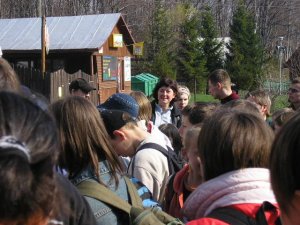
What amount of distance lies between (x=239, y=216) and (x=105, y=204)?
0.67 m

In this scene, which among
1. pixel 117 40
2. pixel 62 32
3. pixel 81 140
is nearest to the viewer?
pixel 81 140

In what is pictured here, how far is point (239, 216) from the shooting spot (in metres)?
2.05

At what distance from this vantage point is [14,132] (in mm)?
1337

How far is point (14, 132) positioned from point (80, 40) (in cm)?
2394

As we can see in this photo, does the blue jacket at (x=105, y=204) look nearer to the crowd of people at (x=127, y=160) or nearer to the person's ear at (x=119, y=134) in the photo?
A: the crowd of people at (x=127, y=160)

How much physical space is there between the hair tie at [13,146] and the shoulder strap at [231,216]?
3.16 ft

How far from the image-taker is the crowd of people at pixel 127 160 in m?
1.35

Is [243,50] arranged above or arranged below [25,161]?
below

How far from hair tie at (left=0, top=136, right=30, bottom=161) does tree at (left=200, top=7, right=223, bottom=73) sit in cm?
4773

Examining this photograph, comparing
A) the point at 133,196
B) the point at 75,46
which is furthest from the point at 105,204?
the point at 75,46

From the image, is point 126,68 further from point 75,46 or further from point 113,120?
point 113,120

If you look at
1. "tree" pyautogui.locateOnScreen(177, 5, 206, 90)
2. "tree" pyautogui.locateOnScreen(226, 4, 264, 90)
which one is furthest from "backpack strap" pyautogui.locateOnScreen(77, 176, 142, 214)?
"tree" pyautogui.locateOnScreen(226, 4, 264, 90)

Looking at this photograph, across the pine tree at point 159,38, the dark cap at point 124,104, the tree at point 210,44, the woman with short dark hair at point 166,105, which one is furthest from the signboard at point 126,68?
the dark cap at point 124,104

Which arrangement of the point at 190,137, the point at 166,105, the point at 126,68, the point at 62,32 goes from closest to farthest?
the point at 190,137 → the point at 166,105 → the point at 62,32 → the point at 126,68
